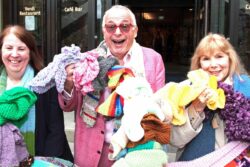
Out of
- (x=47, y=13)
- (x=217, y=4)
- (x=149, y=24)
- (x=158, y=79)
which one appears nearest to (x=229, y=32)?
(x=217, y=4)

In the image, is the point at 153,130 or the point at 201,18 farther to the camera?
the point at 201,18

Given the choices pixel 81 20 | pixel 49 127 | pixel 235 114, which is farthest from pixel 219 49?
pixel 81 20

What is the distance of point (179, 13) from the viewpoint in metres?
16.6

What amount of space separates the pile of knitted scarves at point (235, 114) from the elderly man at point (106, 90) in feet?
1.75

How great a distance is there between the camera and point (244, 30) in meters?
6.60

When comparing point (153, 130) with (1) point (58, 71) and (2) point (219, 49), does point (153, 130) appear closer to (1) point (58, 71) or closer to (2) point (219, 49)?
(1) point (58, 71)

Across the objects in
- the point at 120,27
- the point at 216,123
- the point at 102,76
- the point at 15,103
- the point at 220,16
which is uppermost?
the point at 220,16

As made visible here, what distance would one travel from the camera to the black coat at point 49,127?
2.56 metres

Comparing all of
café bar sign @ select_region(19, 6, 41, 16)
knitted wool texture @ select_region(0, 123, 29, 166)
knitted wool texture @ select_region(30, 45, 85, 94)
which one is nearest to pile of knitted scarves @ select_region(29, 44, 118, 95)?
knitted wool texture @ select_region(30, 45, 85, 94)

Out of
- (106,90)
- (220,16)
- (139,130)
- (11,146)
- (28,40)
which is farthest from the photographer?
(220,16)

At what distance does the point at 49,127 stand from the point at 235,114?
1.10 meters

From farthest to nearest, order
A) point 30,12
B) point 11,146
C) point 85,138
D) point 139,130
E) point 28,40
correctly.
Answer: point 30,12, point 28,40, point 85,138, point 11,146, point 139,130

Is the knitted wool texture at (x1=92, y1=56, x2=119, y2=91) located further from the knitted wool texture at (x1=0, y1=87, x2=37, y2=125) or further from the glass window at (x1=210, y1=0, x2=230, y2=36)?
the glass window at (x1=210, y1=0, x2=230, y2=36)

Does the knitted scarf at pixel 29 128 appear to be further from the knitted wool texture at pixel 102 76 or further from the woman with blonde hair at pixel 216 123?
the woman with blonde hair at pixel 216 123
